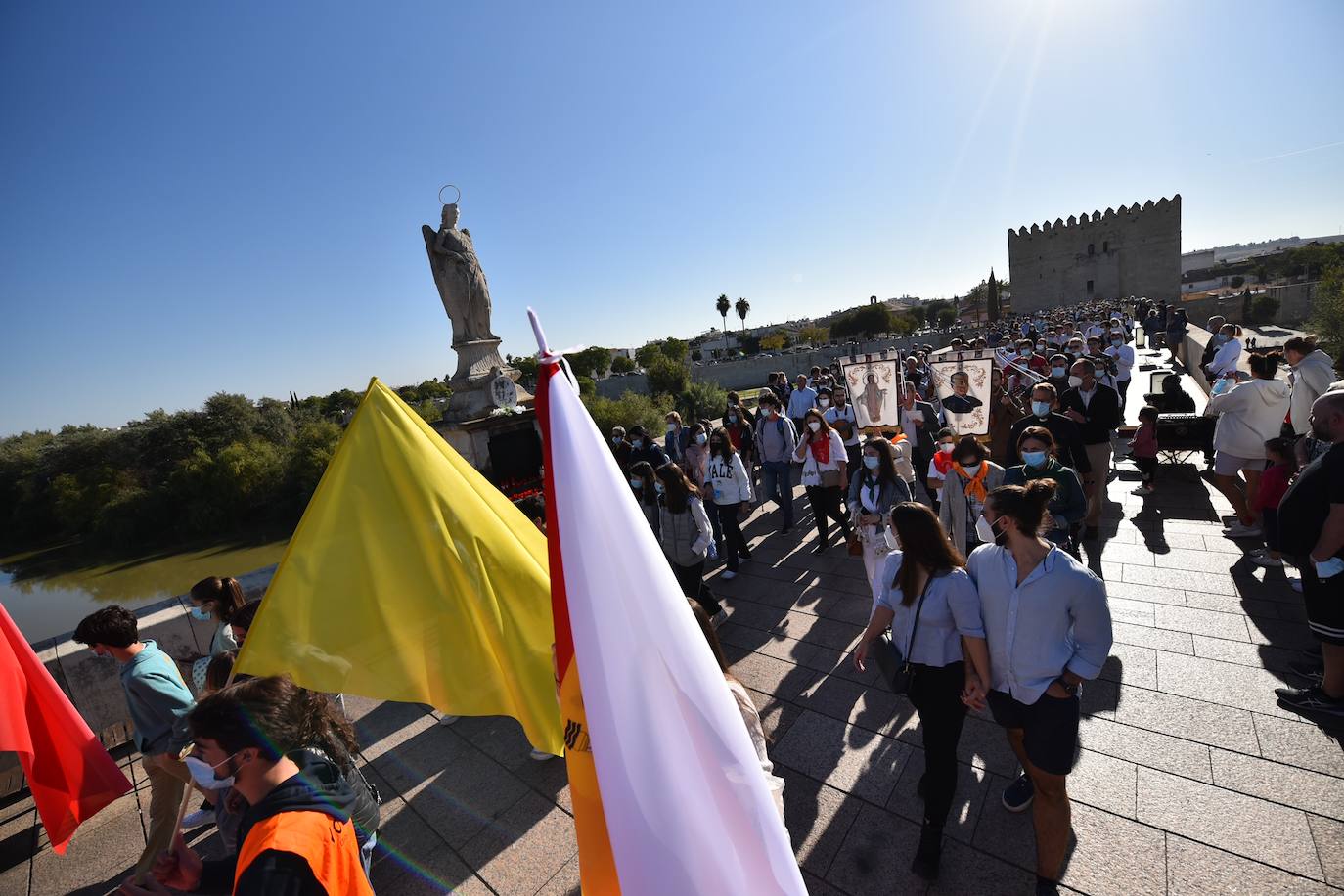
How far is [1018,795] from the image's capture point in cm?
296

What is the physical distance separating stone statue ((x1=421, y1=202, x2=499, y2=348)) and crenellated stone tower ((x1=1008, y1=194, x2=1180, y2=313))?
66.7m

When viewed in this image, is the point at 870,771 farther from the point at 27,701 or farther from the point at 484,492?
the point at 27,701

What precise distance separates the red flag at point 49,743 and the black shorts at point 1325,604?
22.6ft

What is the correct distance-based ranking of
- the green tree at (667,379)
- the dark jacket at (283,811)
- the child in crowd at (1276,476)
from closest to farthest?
the dark jacket at (283,811) → the child in crowd at (1276,476) → the green tree at (667,379)

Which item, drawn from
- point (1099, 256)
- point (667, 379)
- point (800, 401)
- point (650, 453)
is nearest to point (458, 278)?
point (650, 453)

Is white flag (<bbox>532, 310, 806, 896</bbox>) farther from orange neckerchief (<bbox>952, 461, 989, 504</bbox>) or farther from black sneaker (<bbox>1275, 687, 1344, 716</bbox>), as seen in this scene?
black sneaker (<bbox>1275, 687, 1344, 716</bbox>)

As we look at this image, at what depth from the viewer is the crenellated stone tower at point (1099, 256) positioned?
55.2m

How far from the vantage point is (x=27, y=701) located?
310 centimetres

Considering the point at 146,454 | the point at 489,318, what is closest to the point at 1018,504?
the point at 489,318

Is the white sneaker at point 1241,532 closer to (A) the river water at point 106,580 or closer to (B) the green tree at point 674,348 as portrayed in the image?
(A) the river water at point 106,580

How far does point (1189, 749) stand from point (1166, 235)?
71801 millimetres

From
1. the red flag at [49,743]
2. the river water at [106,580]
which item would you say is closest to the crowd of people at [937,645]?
the red flag at [49,743]

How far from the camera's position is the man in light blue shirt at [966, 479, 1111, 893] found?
2307 millimetres

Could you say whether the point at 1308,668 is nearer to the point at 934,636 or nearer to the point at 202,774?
the point at 934,636
